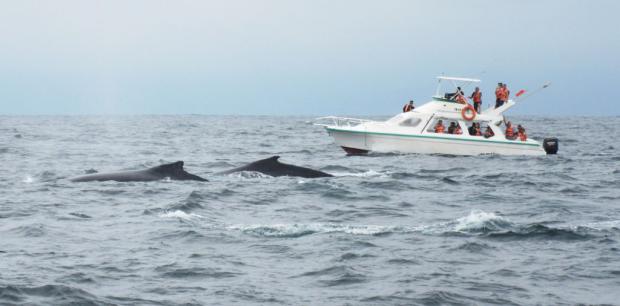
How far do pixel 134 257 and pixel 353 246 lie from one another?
11.3 feet

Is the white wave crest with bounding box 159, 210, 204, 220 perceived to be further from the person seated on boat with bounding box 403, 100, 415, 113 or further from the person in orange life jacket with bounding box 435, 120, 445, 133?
the person seated on boat with bounding box 403, 100, 415, 113

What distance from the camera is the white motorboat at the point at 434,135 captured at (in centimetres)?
3606

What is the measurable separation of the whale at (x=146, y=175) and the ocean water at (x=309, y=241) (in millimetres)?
644

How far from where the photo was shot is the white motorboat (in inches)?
1420

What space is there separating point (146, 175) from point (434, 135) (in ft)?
49.6

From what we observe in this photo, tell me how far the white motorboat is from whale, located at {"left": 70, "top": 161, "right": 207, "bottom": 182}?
42.4ft

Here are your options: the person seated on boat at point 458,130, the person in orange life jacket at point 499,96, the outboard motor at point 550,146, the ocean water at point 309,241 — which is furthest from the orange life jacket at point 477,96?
the ocean water at point 309,241

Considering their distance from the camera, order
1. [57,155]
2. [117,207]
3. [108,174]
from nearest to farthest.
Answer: [117,207], [108,174], [57,155]

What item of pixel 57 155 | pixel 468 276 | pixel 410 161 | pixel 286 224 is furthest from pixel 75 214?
pixel 57 155

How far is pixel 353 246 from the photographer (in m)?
14.6

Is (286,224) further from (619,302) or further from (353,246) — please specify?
(619,302)

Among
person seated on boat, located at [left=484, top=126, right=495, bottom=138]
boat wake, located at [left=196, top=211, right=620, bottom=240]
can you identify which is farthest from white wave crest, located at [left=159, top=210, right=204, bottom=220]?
person seated on boat, located at [left=484, top=126, right=495, bottom=138]

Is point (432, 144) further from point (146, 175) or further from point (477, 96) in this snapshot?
point (146, 175)

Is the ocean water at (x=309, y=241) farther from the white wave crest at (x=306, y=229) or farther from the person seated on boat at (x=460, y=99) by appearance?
the person seated on boat at (x=460, y=99)
